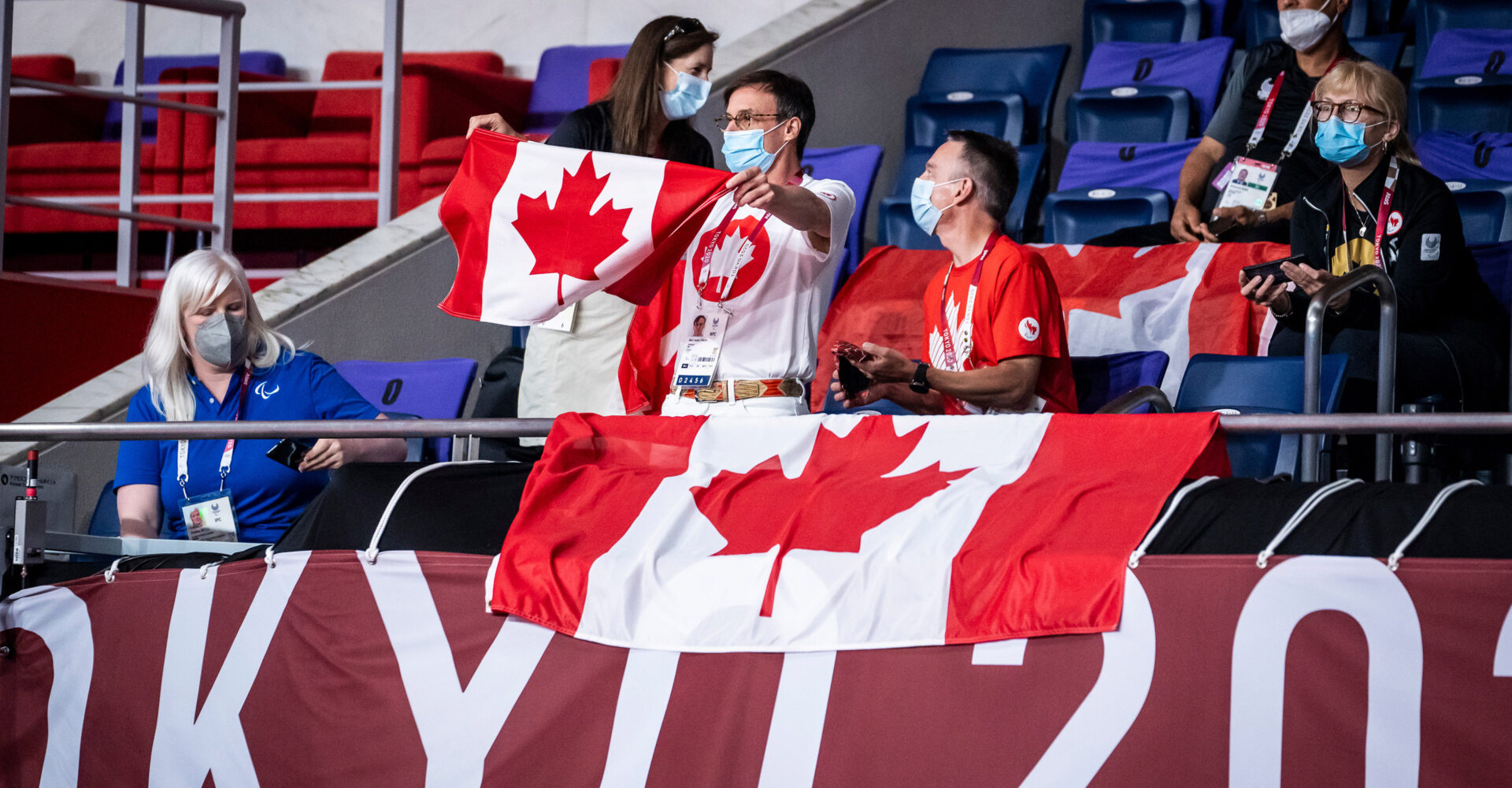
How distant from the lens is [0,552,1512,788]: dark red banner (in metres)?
1.96

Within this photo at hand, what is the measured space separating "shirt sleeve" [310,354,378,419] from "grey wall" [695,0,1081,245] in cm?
234

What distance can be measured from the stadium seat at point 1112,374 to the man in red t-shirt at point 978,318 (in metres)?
0.27

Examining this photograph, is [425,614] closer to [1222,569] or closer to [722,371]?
[722,371]

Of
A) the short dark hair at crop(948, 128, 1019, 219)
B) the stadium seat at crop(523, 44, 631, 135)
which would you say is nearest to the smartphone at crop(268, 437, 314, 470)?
the short dark hair at crop(948, 128, 1019, 219)

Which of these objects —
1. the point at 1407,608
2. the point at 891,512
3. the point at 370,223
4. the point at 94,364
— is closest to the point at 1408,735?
the point at 1407,608

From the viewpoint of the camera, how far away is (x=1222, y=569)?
2.07 m

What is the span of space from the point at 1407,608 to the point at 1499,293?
7.23 feet

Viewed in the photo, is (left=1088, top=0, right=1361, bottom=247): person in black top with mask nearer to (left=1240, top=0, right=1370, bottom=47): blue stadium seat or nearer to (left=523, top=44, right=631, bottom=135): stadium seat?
(left=1240, top=0, right=1370, bottom=47): blue stadium seat

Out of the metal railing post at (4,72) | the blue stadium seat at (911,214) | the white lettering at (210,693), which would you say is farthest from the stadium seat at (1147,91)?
the white lettering at (210,693)

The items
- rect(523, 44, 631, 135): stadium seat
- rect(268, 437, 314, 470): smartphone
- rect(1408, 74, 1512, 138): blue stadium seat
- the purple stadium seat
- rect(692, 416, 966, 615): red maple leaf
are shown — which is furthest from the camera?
the purple stadium seat

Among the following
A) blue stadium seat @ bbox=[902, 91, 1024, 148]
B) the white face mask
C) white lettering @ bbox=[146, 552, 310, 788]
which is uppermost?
the white face mask

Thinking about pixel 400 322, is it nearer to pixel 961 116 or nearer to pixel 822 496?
pixel 961 116

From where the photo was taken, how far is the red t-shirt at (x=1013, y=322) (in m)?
3.12

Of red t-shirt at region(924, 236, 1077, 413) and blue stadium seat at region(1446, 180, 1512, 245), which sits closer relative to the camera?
red t-shirt at region(924, 236, 1077, 413)
